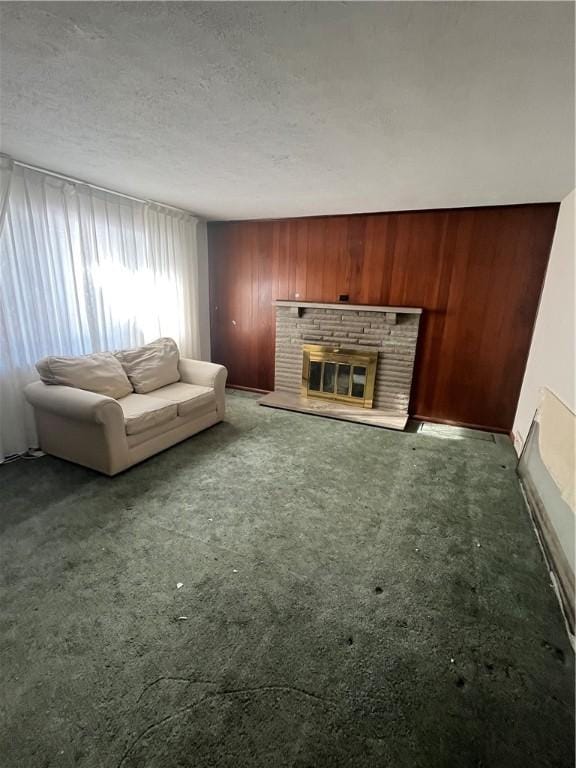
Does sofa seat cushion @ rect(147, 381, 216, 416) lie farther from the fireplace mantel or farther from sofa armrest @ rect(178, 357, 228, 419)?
the fireplace mantel

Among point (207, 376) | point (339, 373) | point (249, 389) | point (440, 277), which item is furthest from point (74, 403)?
point (440, 277)

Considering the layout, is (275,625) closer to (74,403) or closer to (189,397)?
(74,403)

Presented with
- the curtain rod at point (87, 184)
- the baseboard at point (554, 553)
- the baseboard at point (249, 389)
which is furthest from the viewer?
the baseboard at point (249, 389)

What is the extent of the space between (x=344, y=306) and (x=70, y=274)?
2.73m

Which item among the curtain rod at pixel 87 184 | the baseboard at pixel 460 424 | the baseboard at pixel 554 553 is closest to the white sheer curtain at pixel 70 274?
the curtain rod at pixel 87 184

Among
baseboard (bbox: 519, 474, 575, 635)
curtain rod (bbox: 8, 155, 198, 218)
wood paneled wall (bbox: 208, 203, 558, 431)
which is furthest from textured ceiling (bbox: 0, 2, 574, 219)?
baseboard (bbox: 519, 474, 575, 635)

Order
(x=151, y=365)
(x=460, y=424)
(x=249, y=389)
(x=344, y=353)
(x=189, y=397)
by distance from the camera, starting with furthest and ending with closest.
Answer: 1. (x=249, y=389)
2. (x=344, y=353)
3. (x=460, y=424)
4. (x=151, y=365)
5. (x=189, y=397)

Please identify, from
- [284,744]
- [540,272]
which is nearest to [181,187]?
[540,272]

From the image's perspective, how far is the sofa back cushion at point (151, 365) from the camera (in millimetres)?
3352

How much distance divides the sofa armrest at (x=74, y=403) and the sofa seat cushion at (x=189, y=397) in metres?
0.65

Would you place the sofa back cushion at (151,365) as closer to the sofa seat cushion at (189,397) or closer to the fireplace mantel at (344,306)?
the sofa seat cushion at (189,397)

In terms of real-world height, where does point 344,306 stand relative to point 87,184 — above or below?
below

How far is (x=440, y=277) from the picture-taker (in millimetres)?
3705

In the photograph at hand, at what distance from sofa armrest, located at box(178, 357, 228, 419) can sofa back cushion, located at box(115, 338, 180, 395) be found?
0.30 feet
